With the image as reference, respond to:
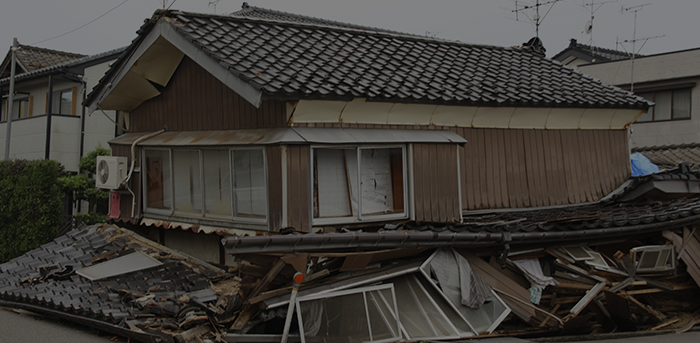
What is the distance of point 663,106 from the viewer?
73.8ft

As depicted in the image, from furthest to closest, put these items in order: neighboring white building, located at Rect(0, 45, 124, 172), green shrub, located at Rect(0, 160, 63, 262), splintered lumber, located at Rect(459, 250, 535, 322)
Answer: neighboring white building, located at Rect(0, 45, 124, 172)
green shrub, located at Rect(0, 160, 63, 262)
splintered lumber, located at Rect(459, 250, 535, 322)

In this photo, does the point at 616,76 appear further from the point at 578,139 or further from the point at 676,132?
the point at 578,139

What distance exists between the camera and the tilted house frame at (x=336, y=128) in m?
8.23

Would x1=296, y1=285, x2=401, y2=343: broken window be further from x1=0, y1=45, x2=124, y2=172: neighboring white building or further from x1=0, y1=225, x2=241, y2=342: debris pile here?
x1=0, y1=45, x2=124, y2=172: neighboring white building

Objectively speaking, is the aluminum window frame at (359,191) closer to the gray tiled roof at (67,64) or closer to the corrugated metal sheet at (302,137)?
the corrugated metal sheet at (302,137)

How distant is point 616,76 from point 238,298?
2281 centimetres

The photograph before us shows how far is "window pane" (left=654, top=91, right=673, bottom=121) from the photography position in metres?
22.2

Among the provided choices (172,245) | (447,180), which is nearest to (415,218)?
(447,180)

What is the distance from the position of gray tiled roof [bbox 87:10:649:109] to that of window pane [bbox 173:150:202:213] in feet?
7.44

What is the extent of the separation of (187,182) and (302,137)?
10.4 ft

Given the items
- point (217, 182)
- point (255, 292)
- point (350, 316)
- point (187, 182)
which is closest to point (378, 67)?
point (217, 182)

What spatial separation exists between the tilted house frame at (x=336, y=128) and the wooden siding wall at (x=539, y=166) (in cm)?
3

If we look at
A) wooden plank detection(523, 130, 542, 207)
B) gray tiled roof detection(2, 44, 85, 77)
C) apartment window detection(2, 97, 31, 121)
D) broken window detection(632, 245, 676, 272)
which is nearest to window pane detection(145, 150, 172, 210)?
wooden plank detection(523, 130, 542, 207)

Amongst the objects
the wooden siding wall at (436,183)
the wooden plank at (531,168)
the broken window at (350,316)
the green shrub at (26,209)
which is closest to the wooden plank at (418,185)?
the wooden siding wall at (436,183)
